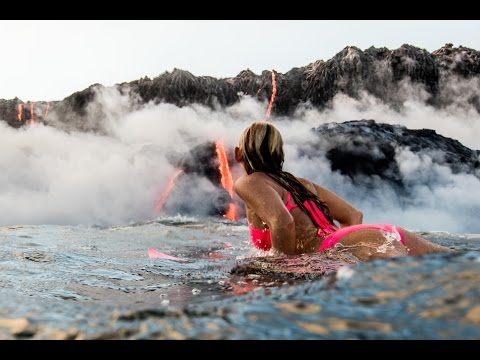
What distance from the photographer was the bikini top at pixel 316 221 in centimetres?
519

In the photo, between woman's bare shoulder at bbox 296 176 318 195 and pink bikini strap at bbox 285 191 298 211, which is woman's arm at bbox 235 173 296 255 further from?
woman's bare shoulder at bbox 296 176 318 195

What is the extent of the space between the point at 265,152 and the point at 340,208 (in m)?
1.44

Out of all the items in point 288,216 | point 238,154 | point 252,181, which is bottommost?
point 288,216

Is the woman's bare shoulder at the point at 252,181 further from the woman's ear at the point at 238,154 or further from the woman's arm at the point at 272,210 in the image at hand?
the woman's ear at the point at 238,154

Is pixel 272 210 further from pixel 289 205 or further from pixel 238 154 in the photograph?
pixel 238 154

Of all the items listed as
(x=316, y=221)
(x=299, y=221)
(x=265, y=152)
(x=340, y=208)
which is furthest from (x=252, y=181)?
(x=340, y=208)

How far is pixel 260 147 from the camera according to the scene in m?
5.19

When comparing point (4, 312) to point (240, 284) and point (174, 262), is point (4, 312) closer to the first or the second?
point (240, 284)

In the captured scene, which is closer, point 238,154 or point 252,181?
point 252,181

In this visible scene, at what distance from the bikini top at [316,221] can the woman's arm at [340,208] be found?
2.04 ft

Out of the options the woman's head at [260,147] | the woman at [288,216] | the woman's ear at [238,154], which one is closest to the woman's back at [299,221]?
the woman at [288,216]

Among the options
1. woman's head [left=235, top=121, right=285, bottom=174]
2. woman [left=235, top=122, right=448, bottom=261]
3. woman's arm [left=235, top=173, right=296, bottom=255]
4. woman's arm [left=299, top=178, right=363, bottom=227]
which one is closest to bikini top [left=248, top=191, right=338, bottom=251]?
woman [left=235, top=122, right=448, bottom=261]
